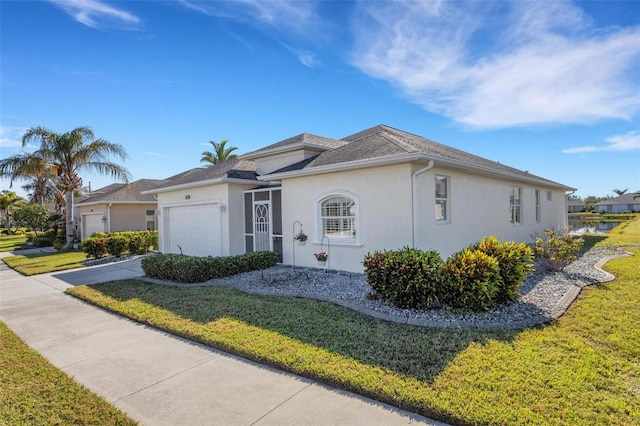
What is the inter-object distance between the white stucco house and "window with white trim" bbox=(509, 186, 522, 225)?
45 mm

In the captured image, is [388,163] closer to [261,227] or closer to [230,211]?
[261,227]

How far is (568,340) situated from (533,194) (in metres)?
14.2

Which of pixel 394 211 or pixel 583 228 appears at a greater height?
pixel 394 211

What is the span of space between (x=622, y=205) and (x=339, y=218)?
10566 centimetres

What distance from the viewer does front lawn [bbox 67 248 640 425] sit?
3.34m

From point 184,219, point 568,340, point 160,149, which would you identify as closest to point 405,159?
point 568,340

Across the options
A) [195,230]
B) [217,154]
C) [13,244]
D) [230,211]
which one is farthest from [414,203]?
[13,244]

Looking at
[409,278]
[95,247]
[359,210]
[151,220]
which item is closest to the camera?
[409,278]

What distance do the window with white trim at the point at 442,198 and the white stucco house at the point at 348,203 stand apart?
0.14ft

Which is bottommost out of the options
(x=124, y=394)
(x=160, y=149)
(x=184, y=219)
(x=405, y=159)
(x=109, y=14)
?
(x=124, y=394)

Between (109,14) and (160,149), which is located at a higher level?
(109,14)

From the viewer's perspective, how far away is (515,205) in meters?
14.8

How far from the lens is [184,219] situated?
1566 centimetres

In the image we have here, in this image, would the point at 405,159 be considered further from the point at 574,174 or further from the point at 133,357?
the point at 574,174
